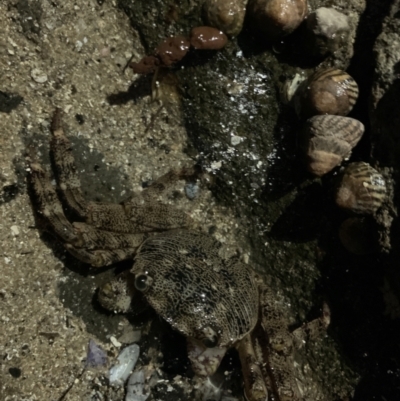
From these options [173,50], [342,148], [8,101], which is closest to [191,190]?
[173,50]

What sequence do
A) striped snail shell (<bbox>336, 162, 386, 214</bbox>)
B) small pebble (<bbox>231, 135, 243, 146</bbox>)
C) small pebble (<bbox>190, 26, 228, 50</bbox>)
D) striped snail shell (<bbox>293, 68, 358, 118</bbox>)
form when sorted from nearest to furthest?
1. striped snail shell (<bbox>336, 162, 386, 214</bbox>)
2. striped snail shell (<bbox>293, 68, 358, 118</bbox>)
3. small pebble (<bbox>190, 26, 228, 50</bbox>)
4. small pebble (<bbox>231, 135, 243, 146</bbox>)

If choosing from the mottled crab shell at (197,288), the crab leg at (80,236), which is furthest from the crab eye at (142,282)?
the crab leg at (80,236)

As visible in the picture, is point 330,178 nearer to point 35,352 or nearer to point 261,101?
point 261,101

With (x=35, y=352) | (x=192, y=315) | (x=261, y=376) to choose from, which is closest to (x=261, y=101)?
(x=192, y=315)

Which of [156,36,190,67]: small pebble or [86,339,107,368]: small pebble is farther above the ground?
[156,36,190,67]: small pebble

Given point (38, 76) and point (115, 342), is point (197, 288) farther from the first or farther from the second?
point (38, 76)

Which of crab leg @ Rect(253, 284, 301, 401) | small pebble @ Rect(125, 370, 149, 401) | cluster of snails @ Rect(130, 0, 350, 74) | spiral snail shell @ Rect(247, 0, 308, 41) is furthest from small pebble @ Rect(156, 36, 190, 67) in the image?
small pebble @ Rect(125, 370, 149, 401)

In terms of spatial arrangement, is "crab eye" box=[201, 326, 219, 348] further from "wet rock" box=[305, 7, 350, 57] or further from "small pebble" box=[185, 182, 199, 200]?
"wet rock" box=[305, 7, 350, 57]
